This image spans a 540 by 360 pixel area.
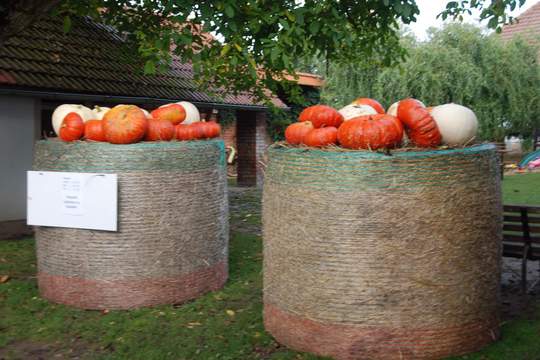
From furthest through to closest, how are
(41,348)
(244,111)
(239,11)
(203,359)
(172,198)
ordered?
(244,111) → (239,11) → (172,198) → (41,348) → (203,359)

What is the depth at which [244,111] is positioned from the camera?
722 inches

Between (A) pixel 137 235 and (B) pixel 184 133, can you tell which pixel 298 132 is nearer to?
(B) pixel 184 133

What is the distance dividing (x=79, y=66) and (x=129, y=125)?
7.02 metres

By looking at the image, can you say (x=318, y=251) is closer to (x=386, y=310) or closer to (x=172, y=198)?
(x=386, y=310)

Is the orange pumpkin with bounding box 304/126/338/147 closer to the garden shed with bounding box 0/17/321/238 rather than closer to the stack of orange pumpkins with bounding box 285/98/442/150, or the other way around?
the stack of orange pumpkins with bounding box 285/98/442/150

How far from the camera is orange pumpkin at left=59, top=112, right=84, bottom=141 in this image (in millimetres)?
5473

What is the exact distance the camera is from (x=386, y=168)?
384cm

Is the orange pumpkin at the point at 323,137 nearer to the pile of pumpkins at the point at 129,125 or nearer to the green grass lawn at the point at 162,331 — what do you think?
the green grass lawn at the point at 162,331

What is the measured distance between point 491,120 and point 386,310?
2033cm

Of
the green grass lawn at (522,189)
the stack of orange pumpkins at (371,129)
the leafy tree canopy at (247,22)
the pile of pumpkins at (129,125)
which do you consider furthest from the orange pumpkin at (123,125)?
the green grass lawn at (522,189)

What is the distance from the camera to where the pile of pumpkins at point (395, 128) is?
4004 millimetres

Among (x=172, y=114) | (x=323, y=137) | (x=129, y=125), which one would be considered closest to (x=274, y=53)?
(x=172, y=114)

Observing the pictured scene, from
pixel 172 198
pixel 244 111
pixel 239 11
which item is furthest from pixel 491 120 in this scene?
pixel 172 198

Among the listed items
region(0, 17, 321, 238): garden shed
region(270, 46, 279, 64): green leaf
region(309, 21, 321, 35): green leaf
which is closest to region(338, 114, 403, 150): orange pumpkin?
region(270, 46, 279, 64): green leaf
